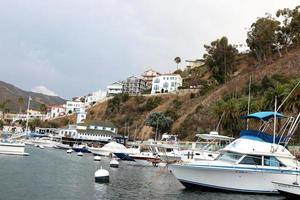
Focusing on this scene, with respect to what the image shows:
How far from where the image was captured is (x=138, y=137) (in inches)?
5679

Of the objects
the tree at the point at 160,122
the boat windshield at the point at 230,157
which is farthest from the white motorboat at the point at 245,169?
the tree at the point at 160,122

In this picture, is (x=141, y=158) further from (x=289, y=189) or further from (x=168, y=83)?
(x=168, y=83)

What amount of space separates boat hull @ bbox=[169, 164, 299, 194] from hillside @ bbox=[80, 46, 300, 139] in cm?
6394

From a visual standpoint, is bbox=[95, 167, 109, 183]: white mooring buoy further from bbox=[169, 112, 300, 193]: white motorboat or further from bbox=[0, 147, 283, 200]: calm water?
bbox=[169, 112, 300, 193]: white motorboat

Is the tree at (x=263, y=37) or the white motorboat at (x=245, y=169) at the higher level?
the tree at (x=263, y=37)

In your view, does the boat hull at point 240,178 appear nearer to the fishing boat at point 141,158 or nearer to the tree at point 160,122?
the fishing boat at point 141,158

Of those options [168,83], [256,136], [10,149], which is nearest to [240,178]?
[256,136]

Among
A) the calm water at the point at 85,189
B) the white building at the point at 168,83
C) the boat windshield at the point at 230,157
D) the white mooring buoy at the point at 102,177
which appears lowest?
the calm water at the point at 85,189

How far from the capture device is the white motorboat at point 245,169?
37.4 m

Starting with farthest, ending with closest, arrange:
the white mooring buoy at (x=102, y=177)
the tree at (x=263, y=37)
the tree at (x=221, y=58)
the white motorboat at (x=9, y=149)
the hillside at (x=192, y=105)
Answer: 1. the tree at (x=221, y=58)
2. the tree at (x=263, y=37)
3. the hillside at (x=192, y=105)
4. the white motorboat at (x=9, y=149)
5. the white mooring buoy at (x=102, y=177)

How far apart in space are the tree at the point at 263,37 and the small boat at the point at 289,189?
94975mm

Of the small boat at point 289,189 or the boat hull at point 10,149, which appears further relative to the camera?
the boat hull at point 10,149

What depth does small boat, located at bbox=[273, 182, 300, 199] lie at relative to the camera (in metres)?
33.4

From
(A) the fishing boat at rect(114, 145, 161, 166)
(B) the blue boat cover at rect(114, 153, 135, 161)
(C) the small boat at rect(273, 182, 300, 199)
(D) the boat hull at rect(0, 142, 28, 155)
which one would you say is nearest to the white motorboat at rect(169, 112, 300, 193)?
(C) the small boat at rect(273, 182, 300, 199)
